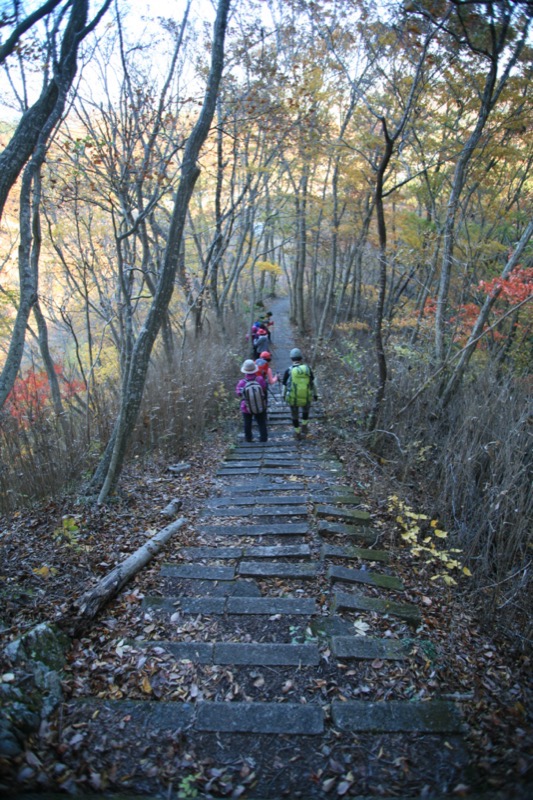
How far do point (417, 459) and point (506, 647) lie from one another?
287cm

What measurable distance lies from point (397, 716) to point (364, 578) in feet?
4.02

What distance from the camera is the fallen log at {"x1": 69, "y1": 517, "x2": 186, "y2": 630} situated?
2922mm

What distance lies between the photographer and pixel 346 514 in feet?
15.0

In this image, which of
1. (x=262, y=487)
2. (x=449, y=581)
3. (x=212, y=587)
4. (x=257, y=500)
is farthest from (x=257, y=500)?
(x=449, y=581)

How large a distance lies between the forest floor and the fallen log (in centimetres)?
8

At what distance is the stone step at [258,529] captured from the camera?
430cm

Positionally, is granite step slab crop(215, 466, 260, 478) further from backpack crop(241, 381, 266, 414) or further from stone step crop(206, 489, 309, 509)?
backpack crop(241, 381, 266, 414)

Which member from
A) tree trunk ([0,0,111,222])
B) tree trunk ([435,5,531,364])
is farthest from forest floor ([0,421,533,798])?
tree trunk ([435,5,531,364])

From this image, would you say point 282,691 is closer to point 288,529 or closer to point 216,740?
point 216,740

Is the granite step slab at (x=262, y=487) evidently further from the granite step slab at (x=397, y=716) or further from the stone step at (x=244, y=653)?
the granite step slab at (x=397, y=716)

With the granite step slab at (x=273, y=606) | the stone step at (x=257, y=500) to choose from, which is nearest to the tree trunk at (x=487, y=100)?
the stone step at (x=257, y=500)

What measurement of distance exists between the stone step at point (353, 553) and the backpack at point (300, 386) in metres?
4.03

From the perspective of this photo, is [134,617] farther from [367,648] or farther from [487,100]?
[487,100]

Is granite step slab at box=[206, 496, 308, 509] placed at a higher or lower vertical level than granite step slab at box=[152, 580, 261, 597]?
higher
